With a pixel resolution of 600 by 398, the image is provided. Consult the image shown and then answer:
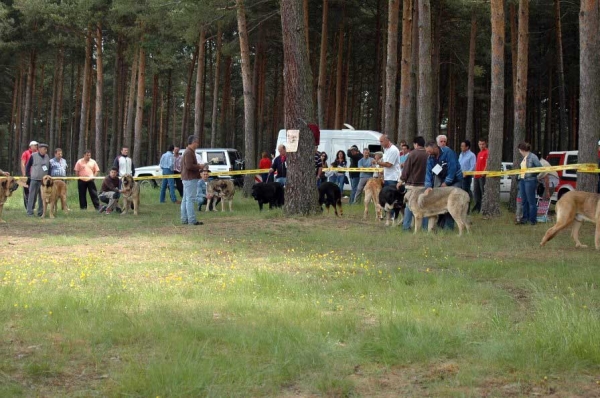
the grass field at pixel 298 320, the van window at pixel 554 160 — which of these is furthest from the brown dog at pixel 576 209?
the van window at pixel 554 160

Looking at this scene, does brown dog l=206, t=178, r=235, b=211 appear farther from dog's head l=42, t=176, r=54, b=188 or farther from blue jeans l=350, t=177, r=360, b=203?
dog's head l=42, t=176, r=54, b=188

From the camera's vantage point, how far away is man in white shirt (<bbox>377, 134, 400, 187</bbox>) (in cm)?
1784

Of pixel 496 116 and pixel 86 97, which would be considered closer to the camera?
pixel 496 116

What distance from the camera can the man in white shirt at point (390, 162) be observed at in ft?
58.5

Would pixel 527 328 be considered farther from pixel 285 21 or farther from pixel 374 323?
pixel 285 21

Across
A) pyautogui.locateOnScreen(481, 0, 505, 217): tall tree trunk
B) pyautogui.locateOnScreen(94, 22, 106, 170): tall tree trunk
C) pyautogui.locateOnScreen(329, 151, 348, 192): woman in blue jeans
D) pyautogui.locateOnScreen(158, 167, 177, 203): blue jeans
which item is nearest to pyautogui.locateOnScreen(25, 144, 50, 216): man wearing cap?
pyautogui.locateOnScreen(158, 167, 177, 203): blue jeans

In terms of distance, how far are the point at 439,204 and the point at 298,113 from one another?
16.8 ft

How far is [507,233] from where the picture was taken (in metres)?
16.0

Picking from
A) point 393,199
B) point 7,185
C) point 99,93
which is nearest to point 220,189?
point 7,185

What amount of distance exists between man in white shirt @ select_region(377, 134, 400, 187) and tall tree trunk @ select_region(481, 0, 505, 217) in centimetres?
316

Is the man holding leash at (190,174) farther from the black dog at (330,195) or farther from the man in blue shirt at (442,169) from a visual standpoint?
the man in blue shirt at (442,169)

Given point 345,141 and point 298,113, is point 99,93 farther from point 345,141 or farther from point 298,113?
point 298,113

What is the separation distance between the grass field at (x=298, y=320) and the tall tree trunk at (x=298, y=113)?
5.22m

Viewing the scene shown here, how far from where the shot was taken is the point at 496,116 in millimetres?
20531
